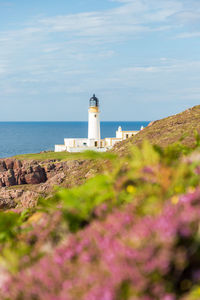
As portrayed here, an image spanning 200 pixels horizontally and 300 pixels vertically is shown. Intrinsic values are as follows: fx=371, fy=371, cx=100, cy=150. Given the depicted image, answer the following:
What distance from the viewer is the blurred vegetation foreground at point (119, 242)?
6.98ft

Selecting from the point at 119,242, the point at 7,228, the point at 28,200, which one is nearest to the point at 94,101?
the point at 28,200

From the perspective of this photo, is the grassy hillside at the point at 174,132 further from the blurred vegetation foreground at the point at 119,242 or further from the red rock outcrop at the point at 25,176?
the red rock outcrop at the point at 25,176

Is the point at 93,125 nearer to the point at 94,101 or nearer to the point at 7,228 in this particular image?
the point at 94,101

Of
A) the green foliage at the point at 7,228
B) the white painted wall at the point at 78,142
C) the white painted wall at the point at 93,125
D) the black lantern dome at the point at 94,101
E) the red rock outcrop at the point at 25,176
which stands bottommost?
the red rock outcrop at the point at 25,176

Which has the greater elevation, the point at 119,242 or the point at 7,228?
the point at 119,242

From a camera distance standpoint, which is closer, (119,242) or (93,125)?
(119,242)

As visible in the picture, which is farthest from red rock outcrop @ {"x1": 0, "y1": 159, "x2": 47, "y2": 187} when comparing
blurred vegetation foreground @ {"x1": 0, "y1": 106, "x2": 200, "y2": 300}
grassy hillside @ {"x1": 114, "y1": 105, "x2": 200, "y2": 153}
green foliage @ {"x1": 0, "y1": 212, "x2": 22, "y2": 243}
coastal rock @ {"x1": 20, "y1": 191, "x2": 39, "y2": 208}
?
blurred vegetation foreground @ {"x1": 0, "y1": 106, "x2": 200, "y2": 300}

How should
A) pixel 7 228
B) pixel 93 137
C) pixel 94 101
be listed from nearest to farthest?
pixel 7 228 → pixel 94 101 → pixel 93 137

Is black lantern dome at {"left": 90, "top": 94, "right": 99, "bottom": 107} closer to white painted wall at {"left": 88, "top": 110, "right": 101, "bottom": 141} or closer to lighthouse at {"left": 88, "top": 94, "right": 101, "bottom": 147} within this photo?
lighthouse at {"left": 88, "top": 94, "right": 101, "bottom": 147}

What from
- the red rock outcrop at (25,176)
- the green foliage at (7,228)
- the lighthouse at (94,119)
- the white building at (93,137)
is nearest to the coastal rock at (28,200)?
the green foliage at (7,228)

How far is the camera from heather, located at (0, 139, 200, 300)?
2127 millimetres

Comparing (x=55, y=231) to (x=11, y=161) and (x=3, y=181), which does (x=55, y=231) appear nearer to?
(x=3, y=181)

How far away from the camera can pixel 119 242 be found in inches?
91.4

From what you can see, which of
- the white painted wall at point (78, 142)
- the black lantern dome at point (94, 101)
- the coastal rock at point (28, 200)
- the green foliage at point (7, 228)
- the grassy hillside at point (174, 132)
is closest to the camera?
the green foliage at point (7, 228)
